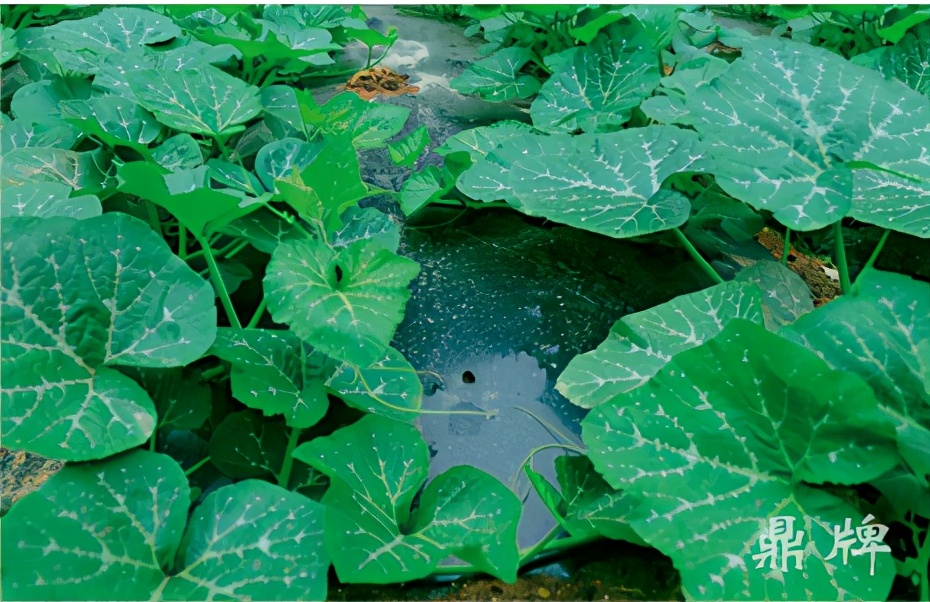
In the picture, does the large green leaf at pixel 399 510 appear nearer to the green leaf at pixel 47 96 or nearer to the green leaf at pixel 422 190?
the green leaf at pixel 422 190

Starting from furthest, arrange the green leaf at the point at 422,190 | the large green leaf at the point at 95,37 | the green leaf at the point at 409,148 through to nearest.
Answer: the large green leaf at the point at 95,37
the green leaf at the point at 409,148
the green leaf at the point at 422,190

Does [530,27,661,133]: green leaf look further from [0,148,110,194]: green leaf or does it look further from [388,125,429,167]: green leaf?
[0,148,110,194]: green leaf

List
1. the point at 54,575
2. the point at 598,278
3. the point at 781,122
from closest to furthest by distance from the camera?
the point at 54,575 → the point at 781,122 → the point at 598,278

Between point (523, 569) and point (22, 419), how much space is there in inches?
23.4

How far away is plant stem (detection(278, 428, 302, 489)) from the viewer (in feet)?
2.67

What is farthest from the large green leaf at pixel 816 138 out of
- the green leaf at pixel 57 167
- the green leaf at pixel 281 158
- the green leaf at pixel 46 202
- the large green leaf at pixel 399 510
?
the green leaf at pixel 57 167

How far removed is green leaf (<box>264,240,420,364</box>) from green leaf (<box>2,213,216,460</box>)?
4.5 inches

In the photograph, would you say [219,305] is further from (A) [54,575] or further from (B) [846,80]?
(B) [846,80]

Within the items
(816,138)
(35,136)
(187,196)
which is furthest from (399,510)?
(35,136)

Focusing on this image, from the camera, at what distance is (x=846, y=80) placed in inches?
40.8

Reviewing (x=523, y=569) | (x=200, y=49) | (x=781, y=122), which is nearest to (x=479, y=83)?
(x=200, y=49)

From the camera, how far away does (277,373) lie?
33.9 inches

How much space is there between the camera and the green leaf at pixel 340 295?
75cm

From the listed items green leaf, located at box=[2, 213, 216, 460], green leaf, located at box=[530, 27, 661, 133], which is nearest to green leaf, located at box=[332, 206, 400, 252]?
green leaf, located at box=[2, 213, 216, 460]
